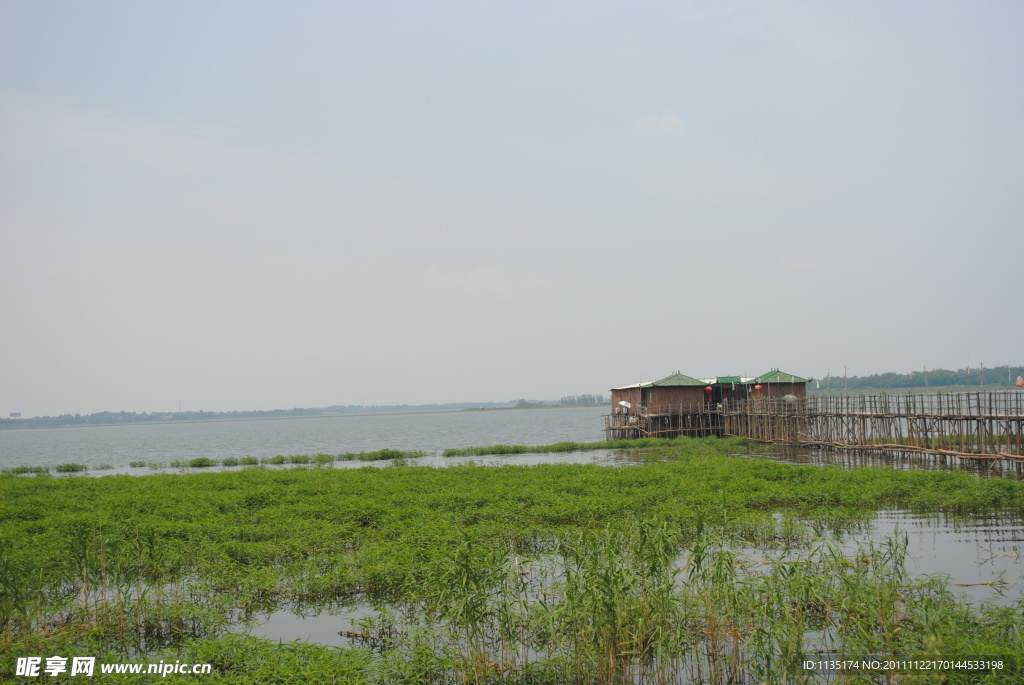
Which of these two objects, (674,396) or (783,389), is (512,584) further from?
(783,389)

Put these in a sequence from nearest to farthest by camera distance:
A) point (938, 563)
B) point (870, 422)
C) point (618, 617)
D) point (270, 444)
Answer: point (618, 617)
point (938, 563)
point (870, 422)
point (270, 444)

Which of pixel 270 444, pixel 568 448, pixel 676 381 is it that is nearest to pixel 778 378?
pixel 676 381

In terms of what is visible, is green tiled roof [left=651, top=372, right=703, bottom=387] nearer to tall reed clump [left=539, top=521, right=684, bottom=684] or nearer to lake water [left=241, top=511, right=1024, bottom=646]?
lake water [left=241, top=511, right=1024, bottom=646]

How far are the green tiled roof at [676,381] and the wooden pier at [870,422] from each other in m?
1.89

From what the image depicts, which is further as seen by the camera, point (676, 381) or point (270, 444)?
point (270, 444)

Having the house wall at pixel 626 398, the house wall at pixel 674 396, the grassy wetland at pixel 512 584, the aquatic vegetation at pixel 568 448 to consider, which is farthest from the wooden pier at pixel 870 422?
the grassy wetland at pixel 512 584

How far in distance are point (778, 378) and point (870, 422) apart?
37.7 feet

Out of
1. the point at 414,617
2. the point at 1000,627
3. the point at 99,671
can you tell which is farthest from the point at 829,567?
the point at 99,671

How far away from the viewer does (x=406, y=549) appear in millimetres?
13664

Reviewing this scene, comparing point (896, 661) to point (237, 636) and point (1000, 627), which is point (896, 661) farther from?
point (237, 636)

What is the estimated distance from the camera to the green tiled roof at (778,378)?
50.8m

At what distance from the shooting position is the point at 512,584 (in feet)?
39.1

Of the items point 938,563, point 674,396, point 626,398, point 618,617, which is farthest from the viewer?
point 626,398

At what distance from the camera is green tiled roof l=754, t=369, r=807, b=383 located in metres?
50.8
